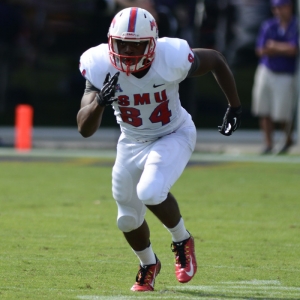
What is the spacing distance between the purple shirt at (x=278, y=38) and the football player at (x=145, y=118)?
6703mm

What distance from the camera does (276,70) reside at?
11.9 meters

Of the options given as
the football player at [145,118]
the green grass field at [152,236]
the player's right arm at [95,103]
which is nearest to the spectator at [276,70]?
the green grass field at [152,236]

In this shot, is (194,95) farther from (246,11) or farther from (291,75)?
(291,75)

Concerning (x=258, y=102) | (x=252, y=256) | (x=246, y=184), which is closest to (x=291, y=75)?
(x=258, y=102)

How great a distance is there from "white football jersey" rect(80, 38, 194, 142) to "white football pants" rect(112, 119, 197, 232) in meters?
0.09

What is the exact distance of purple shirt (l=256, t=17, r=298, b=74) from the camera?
11.7 meters

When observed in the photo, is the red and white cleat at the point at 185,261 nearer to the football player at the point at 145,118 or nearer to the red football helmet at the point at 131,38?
the football player at the point at 145,118

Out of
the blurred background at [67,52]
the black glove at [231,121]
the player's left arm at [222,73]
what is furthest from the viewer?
the blurred background at [67,52]

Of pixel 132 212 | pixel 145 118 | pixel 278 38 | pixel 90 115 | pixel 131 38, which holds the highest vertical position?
pixel 131 38

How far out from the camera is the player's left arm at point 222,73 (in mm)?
5109

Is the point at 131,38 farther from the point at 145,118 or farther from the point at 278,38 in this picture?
the point at 278,38

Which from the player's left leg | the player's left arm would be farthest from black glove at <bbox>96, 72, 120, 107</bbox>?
the player's left arm

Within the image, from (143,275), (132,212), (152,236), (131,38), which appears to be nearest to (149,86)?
(131,38)

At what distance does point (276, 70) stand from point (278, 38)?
0.44m
